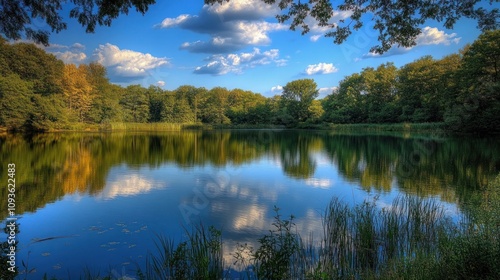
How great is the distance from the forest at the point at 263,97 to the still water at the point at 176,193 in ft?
76.8

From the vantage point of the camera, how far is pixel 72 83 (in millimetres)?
60281

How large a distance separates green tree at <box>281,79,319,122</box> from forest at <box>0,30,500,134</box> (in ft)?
0.83

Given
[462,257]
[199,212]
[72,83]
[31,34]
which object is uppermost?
[72,83]

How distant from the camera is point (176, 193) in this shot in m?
12.7

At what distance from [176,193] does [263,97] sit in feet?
317

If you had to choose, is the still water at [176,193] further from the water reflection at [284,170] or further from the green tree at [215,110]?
the green tree at [215,110]

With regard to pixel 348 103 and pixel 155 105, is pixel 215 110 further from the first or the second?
pixel 348 103

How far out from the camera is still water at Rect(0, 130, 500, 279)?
22.9 ft

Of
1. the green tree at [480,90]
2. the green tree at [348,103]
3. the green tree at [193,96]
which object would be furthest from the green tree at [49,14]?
the green tree at [193,96]

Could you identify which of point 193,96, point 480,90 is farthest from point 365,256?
point 193,96

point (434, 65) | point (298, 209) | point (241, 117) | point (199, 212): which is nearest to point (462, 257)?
point (298, 209)

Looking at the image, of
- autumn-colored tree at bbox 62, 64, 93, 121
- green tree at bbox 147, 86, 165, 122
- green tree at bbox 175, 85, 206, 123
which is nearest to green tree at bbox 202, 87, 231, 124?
Result: green tree at bbox 175, 85, 206, 123

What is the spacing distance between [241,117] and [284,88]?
15.2m

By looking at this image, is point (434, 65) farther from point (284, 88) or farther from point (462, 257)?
point (462, 257)
